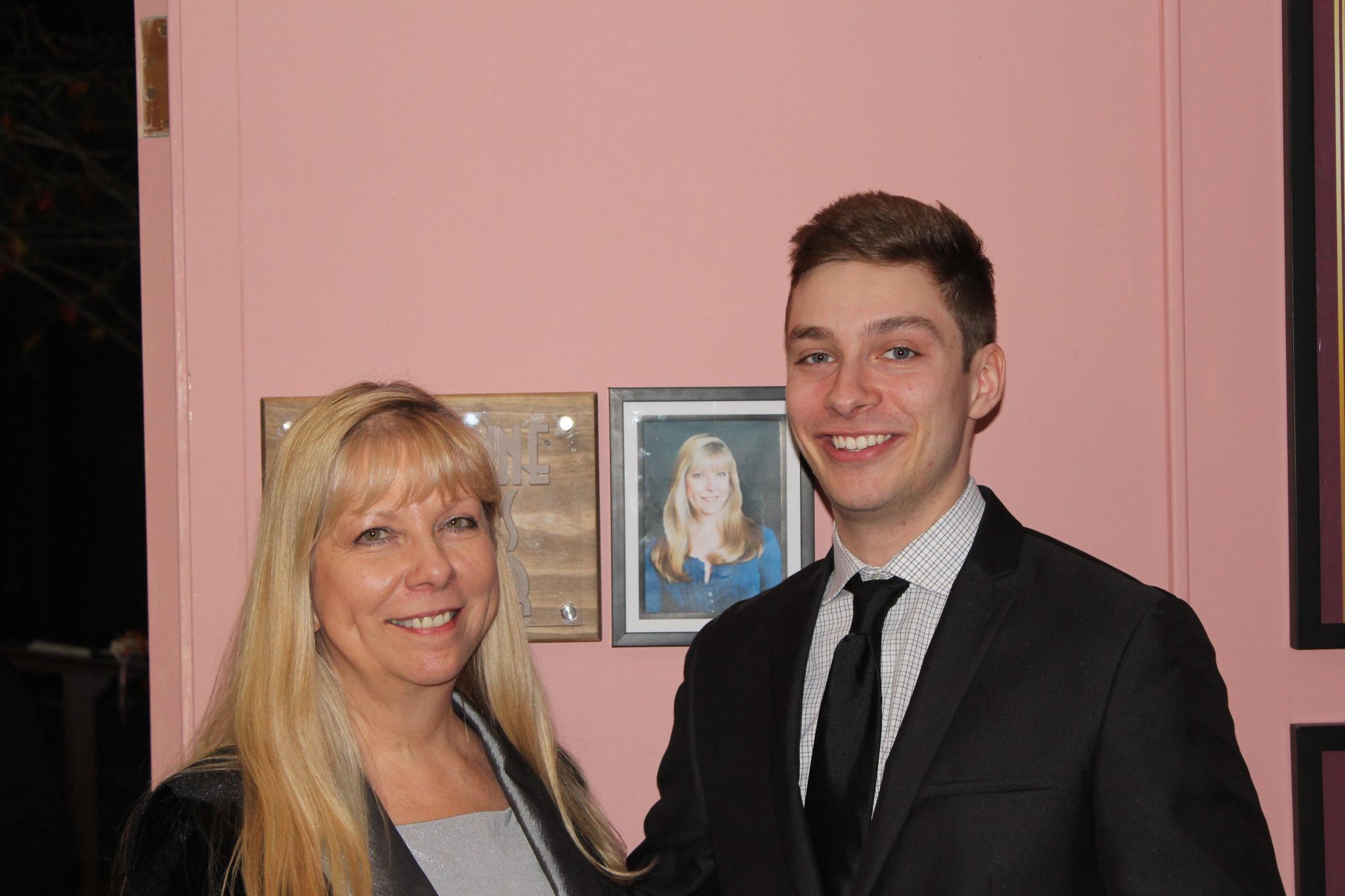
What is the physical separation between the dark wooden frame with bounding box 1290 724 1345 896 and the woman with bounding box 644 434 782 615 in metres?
1.04

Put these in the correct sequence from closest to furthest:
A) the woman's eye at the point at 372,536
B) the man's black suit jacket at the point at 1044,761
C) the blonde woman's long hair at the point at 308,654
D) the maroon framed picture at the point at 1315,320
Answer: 1. the man's black suit jacket at the point at 1044,761
2. the blonde woman's long hair at the point at 308,654
3. the woman's eye at the point at 372,536
4. the maroon framed picture at the point at 1315,320

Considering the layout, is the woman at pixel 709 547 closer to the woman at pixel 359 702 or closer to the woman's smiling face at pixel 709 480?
the woman's smiling face at pixel 709 480

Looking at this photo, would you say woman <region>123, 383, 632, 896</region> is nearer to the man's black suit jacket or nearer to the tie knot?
the man's black suit jacket

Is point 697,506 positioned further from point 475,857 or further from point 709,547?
point 475,857

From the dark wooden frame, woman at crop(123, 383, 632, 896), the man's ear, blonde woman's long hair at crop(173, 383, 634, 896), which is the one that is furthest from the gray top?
the dark wooden frame

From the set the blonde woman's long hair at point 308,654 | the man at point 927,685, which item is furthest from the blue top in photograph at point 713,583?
the blonde woman's long hair at point 308,654

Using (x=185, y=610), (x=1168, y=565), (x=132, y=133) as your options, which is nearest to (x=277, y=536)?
(x=185, y=610)

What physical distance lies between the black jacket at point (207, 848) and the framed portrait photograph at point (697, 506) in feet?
1.86

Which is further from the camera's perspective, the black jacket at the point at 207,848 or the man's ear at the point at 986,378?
the man's ear at the point at 986,378

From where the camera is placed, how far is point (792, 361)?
6.05 feet

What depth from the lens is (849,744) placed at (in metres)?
1.68

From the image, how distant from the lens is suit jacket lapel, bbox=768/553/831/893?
1.65 meters

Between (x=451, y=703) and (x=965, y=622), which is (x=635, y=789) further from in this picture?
(x=965, y=622)

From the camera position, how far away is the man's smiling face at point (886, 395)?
5.61 feet
